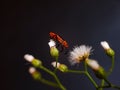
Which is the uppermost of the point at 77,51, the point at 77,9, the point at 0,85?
the point at 77,9

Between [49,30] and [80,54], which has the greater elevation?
[49,30]

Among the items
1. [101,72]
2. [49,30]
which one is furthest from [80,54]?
→ [49,30]

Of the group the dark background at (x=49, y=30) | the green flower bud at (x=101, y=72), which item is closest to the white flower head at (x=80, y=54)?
the green flower bud at (x=101, y=72)

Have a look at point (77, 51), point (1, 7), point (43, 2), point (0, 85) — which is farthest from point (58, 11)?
point (77, 51)

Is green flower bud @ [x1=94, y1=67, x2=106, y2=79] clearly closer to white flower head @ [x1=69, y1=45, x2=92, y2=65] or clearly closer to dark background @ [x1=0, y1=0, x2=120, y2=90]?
white flower head @ [x1=69, y1=45, x2=92, y2=65]

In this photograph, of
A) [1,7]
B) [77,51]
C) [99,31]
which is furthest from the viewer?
[1,7]

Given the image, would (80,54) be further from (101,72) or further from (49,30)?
(49,30)

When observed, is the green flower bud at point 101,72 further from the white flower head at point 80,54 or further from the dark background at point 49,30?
the dark background at point 49,30

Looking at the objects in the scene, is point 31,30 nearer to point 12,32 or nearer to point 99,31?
point 12,32
